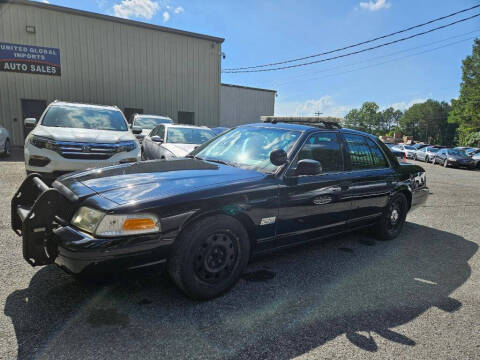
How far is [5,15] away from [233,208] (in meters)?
17.6

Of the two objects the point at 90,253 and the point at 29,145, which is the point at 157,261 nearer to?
the point at 90,253

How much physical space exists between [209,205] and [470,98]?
4938 cm

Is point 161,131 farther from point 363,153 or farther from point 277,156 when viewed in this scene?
point 277,156

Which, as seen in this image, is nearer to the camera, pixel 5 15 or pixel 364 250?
pixel 364 250

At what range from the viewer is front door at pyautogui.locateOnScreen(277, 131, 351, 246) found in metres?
2.95

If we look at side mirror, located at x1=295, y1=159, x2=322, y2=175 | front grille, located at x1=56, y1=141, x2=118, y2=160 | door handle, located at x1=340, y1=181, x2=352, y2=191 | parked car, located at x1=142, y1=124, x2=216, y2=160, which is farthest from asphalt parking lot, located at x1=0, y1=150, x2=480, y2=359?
parked car, located at x1=142, y1=124, x2=216, y2=160

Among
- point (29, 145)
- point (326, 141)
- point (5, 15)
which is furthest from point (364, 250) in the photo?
point (5, 15)

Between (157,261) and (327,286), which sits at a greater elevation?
(157,261)

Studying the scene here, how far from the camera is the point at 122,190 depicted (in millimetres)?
2338

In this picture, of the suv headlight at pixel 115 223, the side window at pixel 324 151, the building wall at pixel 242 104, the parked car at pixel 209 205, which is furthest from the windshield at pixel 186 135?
the building wall at pixel 242 104

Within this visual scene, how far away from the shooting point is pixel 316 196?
10.4 feet

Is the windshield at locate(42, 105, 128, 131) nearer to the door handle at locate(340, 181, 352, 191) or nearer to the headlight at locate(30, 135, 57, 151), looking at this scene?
the headlight at locate(30, 135, 57, 151)

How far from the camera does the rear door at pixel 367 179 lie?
3.67m

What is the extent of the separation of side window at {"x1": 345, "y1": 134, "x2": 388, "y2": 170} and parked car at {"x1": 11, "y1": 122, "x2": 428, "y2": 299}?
0.05 ft
